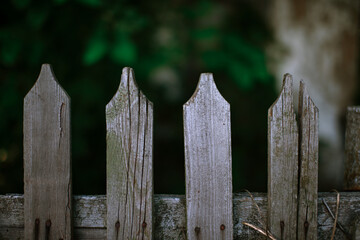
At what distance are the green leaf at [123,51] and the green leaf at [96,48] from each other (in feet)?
0.21

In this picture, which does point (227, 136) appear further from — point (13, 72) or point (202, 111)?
point (13, 72)

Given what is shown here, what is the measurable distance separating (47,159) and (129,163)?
1.12 ft

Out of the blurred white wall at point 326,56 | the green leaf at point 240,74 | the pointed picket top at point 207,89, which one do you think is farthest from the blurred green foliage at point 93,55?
the pointed picket top at point 207,89

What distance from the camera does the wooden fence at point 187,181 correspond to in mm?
1318

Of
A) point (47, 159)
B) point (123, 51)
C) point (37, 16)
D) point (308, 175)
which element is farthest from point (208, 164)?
point (37, 16)

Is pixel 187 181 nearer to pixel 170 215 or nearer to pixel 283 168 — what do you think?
pixel 170 215

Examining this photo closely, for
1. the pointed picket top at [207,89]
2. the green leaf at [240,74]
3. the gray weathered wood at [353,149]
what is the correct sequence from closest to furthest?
the pointed picket top at [207,89]
the gray weathered wood at [353,149]
the green leaf at [240,74]

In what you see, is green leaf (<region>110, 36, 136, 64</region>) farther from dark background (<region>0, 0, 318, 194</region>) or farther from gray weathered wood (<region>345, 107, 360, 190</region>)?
gray weathered wood (<region>345, 107, 360, 190</region>)

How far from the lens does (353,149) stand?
1.48 m

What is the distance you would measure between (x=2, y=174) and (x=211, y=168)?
6.86 feet

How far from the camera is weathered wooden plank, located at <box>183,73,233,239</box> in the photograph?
1.30 meters

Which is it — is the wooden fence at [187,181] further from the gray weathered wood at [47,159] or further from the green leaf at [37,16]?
the green leaf at [37,16]

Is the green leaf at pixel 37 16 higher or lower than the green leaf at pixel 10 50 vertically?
higher

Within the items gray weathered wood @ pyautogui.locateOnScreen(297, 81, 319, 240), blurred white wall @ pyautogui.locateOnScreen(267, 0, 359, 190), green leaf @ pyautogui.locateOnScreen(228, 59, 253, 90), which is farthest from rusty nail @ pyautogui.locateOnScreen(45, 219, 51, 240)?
blurred white wall @ pyautogui.locateOnScreen(267, 0, 359, 190)
